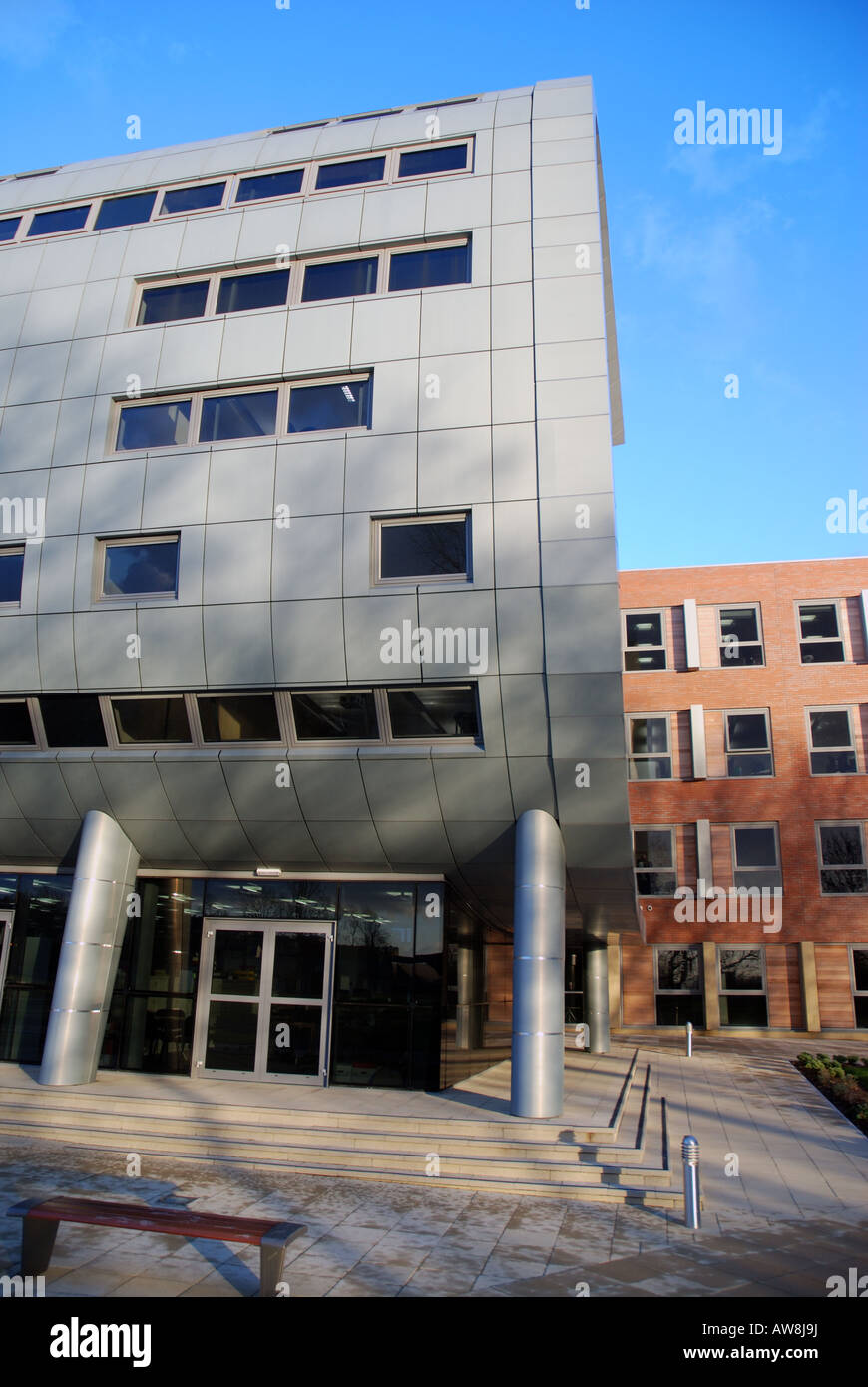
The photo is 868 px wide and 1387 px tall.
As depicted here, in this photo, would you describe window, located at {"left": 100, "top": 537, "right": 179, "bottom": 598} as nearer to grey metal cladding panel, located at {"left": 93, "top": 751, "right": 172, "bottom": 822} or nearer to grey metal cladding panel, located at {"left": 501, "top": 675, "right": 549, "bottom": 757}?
grey metal cladding panel, located at {"left": 93, "top": 751, "right": 172, "bottom": 822}

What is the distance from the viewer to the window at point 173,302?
1656 cm

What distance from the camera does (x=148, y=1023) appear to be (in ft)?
55.8

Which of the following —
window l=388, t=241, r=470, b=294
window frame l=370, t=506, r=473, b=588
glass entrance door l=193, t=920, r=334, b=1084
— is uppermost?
window l=388, t=241, r=470, b=294

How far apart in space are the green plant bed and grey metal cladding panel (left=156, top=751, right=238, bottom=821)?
40.2ft

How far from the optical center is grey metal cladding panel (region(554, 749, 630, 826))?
13875mm

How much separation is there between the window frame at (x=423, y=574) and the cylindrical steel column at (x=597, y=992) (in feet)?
44.7

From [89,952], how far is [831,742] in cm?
2627

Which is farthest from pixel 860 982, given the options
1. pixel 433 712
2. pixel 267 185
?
pixel 267 185

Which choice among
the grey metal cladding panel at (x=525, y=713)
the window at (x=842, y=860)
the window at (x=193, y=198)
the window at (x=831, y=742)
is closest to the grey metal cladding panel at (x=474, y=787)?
Answer: the grey metal cladding panel at (x=525, y=713)

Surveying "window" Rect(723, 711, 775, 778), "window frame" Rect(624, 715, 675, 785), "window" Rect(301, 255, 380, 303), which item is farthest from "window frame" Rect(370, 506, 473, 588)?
"window" Rect(723, 711, 775, 778)

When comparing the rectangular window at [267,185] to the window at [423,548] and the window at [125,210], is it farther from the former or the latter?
the window at [423,548]
